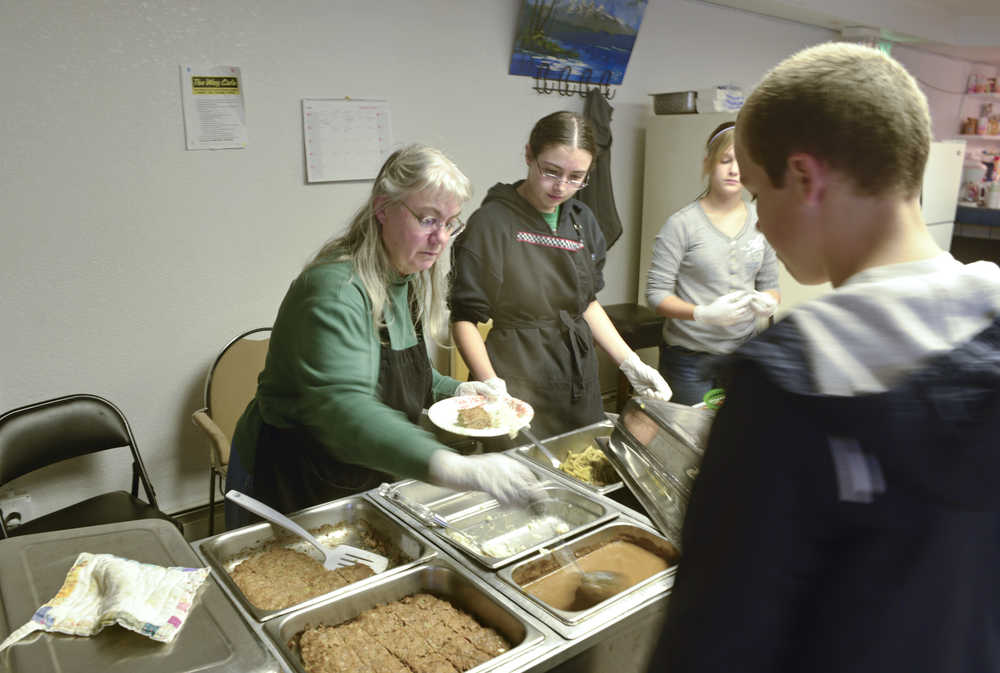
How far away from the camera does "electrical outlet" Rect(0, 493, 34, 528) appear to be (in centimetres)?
297

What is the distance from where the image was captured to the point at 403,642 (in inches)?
55.6

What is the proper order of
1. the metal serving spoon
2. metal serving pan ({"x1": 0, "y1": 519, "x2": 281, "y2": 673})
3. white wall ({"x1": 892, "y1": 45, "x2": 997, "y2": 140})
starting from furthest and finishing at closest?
1. white wall ({"x1": 892, "y1": 45, "x2": 997, "y2": 140})
2. the metal serving spoon
3. metal serving pan ({"x1": 0, "y1": 519, "x2": 281, "y2": 673})

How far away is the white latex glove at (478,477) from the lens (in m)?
1.42

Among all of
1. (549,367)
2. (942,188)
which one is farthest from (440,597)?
(942,188)

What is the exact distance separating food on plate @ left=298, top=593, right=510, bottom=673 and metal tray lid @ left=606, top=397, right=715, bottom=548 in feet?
1.58

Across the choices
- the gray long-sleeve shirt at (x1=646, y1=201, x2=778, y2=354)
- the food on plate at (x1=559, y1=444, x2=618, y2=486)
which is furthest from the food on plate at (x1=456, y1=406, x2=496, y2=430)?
the gray long-sleeve shirt at (x1=646, y1=201, x2=778, y2=354)

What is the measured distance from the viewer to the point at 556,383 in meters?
2.73

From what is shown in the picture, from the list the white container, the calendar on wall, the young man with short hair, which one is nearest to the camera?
the young man with short hair

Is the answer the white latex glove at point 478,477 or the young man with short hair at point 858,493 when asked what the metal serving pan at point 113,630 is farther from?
the young man with short hair at point 858,493

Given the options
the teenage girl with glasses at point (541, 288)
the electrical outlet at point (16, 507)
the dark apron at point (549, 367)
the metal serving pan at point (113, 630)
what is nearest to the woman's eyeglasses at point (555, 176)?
the teenage girl with glasses at point (541, 288)

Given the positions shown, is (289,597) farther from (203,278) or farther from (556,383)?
(203,278)

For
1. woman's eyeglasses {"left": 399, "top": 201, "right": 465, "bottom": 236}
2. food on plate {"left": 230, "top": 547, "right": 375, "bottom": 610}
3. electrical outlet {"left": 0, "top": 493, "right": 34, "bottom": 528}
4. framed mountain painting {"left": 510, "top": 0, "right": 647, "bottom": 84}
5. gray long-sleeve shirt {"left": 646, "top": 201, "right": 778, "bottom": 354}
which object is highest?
framed mountain painting {"left": 510, "top": 0, "right": 647, "bottom": 84}

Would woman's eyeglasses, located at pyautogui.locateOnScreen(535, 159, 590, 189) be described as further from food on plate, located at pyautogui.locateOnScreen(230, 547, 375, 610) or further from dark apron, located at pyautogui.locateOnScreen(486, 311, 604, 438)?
food on plate, located at pyautogui.locateOnScreen(230, 547, 375, 610)

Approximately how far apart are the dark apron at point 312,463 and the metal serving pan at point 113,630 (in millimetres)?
397
